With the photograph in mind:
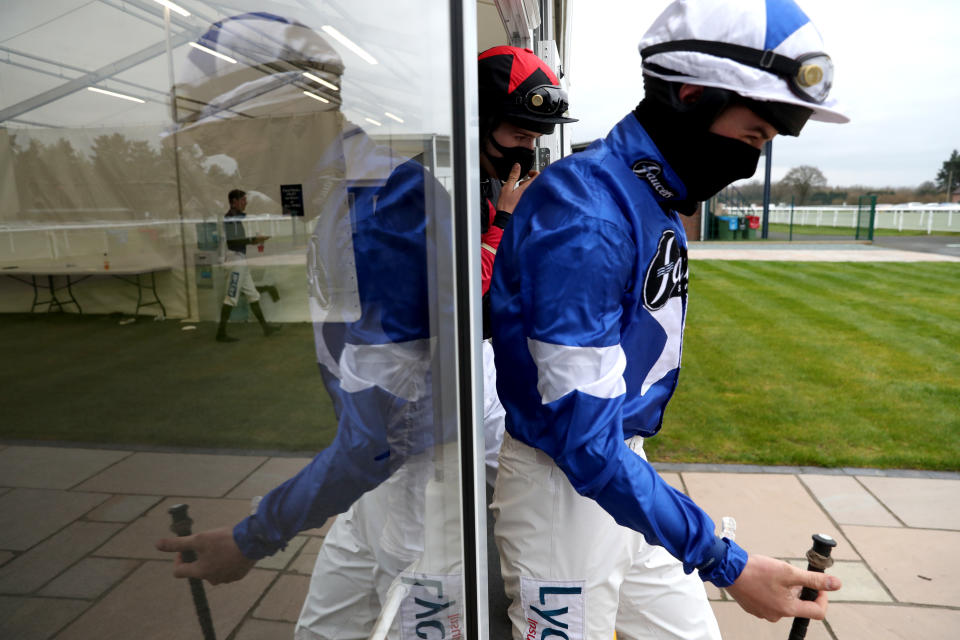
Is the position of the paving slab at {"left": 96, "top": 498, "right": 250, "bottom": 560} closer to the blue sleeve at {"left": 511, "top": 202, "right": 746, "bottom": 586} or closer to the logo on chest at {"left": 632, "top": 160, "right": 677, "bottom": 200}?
the blue sleeve at {"left": 511, "top": 202, "right": 746, "bottom": 586}

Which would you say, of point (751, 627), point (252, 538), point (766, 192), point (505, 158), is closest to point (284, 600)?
point (252, 538)

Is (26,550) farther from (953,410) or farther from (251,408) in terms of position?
(953,410)

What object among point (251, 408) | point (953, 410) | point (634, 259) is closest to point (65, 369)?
point (251, 408)

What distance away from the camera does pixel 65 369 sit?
49 cm

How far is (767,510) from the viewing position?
3400 mm

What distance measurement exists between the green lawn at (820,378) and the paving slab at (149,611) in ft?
12.6

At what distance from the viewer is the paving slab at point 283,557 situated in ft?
2.61

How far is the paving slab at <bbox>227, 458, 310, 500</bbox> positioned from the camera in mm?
691

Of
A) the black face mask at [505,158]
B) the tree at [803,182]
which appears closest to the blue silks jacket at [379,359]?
the black face mask at [505,158]

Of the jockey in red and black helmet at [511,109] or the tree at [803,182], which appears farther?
the tree at [803,182]

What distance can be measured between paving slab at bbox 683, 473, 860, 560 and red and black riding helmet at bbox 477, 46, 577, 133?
224 centimetres

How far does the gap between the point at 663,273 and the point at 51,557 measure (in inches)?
46.4

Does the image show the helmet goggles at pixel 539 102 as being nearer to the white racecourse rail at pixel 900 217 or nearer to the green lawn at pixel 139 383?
the green lawn at pixel 139 383

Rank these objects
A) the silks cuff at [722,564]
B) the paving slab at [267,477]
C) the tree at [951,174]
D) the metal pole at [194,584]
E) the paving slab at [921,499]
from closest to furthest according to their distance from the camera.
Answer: the metal pole at [194,584]
the paving slab at [267,477]
the silks cuff at [722,564]
the paving slab at [921,499]
the tree at [951,174]
